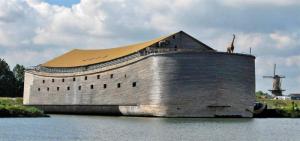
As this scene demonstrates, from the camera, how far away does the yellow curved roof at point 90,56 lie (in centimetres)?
6688

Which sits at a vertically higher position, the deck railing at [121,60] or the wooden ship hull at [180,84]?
the deck railing at [121,60]

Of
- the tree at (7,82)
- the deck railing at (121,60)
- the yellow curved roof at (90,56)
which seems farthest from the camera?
the tree at (7,82)

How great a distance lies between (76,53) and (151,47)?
25855 mm

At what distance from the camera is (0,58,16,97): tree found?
11169 cm

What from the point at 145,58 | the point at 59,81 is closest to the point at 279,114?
the point at 145,58

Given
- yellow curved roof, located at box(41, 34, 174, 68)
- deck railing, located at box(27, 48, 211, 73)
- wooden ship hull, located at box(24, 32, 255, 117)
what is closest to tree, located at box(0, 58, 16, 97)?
yellow curved roof, located at box(41, 34, 174, 68)

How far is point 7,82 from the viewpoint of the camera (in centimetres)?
11281

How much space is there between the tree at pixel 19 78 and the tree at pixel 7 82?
1.04m

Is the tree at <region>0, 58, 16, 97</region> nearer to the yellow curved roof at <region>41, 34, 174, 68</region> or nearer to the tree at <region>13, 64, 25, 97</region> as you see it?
the tree at <region>13, 64, 25, 97</region>

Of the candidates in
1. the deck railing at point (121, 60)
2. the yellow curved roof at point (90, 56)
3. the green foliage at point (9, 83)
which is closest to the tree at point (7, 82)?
the green foliage at point (9, 83)

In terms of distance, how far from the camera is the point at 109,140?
28828 mm

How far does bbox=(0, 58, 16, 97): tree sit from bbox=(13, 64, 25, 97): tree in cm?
104

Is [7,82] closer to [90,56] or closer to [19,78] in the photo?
[19,78]

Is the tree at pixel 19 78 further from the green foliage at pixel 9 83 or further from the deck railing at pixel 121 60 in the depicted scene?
the deck railing at pixel 121 60
